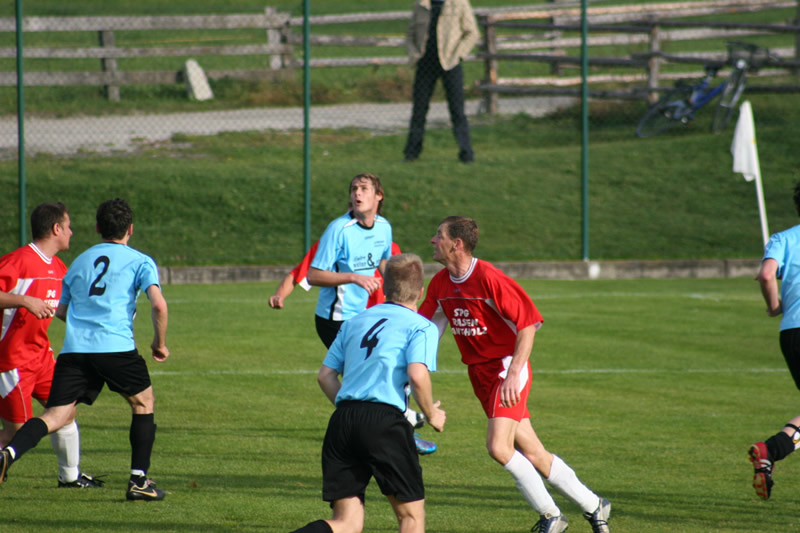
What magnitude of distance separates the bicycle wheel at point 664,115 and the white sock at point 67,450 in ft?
50.5

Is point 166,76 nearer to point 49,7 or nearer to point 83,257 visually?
point 49,7

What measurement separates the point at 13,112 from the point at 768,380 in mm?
10952

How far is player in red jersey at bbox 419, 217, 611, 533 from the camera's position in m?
5.61

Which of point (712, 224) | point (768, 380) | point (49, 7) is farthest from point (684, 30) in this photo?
point (768, 380)

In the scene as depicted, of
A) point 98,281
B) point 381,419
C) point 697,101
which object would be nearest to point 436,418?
point 381,419

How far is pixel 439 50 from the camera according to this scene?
17172 millimetres

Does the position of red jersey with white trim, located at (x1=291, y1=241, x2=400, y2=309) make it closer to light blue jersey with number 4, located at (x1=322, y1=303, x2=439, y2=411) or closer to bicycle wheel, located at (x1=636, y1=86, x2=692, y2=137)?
light blue jersey with number 4, located at (x1=322, y1=303, x2=439, y2=411)

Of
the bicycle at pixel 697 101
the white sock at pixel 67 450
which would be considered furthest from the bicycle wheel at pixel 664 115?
the white sock at pixel 67 450

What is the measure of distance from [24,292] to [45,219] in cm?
46

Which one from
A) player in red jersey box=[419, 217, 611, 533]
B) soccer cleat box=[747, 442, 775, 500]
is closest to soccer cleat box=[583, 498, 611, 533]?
player in red jersey box=[419, 217, 611, 533]

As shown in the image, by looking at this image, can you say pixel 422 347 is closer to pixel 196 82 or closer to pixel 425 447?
pixel 425 447

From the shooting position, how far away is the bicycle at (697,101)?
2042 cm

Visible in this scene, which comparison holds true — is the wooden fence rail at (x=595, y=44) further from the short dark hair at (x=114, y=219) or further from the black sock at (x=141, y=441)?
the black sock at (x=141, y=441)

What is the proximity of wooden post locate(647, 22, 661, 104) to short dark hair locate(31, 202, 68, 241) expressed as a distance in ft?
52.3
